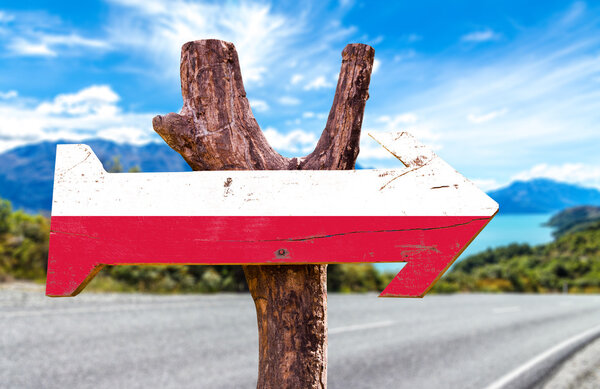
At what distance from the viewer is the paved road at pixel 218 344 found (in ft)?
19.9

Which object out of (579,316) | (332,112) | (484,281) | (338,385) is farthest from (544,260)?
(332,112)

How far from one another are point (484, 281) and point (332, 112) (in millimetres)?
23487

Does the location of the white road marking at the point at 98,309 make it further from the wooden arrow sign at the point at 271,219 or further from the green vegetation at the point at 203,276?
the wooden arrow sign at the point at 271,219

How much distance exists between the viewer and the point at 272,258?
1.63 m

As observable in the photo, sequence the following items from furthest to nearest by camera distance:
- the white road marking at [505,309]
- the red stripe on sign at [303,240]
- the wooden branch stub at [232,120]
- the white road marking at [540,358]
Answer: the white road marking at [505,309]
the white road marking at [540,358]
the wooden branch stub at [232,120]
the red stripe on sign at [303,240]

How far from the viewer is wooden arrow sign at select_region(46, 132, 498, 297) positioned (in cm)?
162

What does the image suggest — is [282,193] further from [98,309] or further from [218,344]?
[98,309]

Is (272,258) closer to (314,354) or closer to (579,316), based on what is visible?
(314,354)

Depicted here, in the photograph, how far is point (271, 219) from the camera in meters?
1.63

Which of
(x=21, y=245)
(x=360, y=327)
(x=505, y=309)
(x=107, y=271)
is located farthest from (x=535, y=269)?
(x=21, y=245)

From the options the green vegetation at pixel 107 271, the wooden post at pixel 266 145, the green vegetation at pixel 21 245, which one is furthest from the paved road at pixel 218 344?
the wooden post at pixel 266 145

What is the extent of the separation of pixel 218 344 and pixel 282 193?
6703 millimetres

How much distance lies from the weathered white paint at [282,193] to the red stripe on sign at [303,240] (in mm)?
29

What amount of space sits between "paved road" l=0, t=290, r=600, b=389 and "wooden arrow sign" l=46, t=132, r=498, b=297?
178 inches
